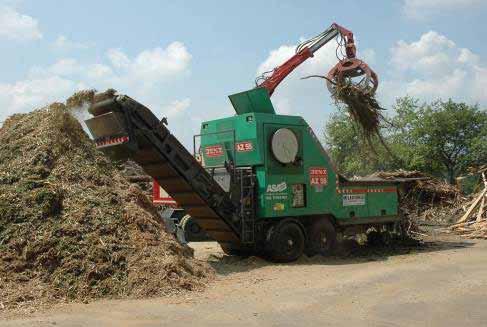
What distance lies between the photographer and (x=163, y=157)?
1038 centimetres

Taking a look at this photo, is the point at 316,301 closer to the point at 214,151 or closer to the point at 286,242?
the point at 286,242

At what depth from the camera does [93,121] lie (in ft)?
33.5

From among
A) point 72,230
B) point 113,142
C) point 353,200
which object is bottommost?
point 72,230

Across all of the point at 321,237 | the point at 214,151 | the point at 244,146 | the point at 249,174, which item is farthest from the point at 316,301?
the point at 214,151

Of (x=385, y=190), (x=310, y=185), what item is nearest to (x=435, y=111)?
(x=385, y=190)

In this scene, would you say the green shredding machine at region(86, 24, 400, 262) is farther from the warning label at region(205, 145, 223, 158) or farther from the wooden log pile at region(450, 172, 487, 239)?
the wooden log pile at region(450, 172, 487, 239)

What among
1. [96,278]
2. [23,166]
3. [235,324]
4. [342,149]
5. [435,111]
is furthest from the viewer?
[342,149]


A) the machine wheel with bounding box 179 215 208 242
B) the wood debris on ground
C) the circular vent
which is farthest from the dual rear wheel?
the wood debris on ground

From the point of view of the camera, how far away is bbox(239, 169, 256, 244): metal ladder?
11.2 m

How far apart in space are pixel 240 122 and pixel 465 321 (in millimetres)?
6402

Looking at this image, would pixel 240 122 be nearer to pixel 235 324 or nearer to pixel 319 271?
pixel 319 271

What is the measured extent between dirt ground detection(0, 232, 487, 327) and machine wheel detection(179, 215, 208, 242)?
165 inches

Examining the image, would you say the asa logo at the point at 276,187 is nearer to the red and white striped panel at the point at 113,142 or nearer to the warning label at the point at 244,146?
the warning label at the point at 244,146

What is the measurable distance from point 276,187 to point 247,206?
694 millimetres
